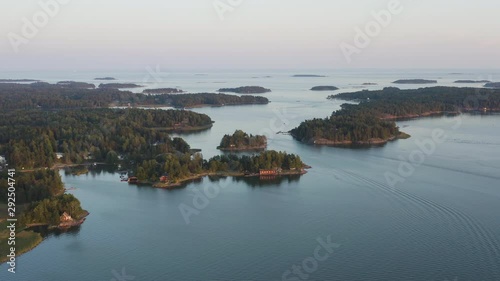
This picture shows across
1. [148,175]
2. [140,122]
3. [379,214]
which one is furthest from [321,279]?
[140,122]

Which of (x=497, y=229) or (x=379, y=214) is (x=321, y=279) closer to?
(x=379, y=214)

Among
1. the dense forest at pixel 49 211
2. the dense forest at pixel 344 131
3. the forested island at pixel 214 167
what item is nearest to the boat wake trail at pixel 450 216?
the forested island at pixel 214 167

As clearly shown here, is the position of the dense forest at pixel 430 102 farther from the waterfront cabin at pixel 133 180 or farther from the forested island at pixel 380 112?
the waterfront cabin at pixel 133 180

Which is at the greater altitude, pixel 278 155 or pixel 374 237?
pixel 278 155

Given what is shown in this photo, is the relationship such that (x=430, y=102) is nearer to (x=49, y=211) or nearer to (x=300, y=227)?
(x=300, y=227)

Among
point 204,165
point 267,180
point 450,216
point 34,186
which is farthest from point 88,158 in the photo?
point 450,216

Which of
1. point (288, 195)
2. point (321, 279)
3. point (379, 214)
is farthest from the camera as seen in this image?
point (288, 195)

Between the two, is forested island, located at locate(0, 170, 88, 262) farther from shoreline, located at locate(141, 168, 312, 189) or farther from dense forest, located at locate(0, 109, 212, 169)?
dense forest, located at locate(0, 109, 212, 169)
